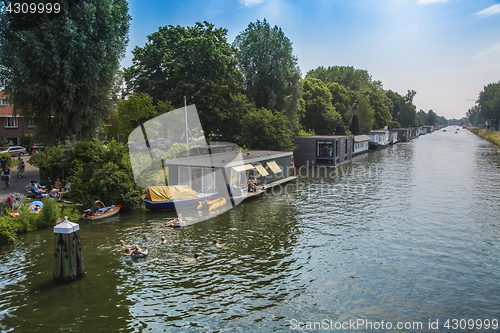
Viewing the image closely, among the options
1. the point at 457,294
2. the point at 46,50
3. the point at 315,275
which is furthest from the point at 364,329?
the point at 46,50

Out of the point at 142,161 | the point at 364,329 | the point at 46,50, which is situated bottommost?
the point at 364,329

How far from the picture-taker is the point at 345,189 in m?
39.0

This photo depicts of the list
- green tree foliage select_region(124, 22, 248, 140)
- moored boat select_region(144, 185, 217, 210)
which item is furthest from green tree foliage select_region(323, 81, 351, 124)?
moored boat select_region(144, 185, 217, 210)

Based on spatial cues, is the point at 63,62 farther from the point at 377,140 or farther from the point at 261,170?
the point at 377,140

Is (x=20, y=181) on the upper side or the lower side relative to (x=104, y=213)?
upper

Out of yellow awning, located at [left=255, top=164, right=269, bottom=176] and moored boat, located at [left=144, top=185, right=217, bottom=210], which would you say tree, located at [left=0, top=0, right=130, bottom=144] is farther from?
yellow awning, located at [left=255, top=164, right=269, bottom=176]

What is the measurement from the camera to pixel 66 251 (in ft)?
50.1

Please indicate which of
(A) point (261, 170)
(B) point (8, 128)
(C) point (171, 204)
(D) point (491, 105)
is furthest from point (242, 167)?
(D) point (491, 105)

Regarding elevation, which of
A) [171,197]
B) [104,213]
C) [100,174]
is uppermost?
[100,174]

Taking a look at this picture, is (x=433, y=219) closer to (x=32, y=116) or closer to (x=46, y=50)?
(x=46, y=50)

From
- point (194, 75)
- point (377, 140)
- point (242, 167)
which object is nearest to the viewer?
point (242, 167)

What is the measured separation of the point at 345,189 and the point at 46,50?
33330 mm

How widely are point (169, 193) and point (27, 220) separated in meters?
9.91

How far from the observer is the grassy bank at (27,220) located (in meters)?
19.9
